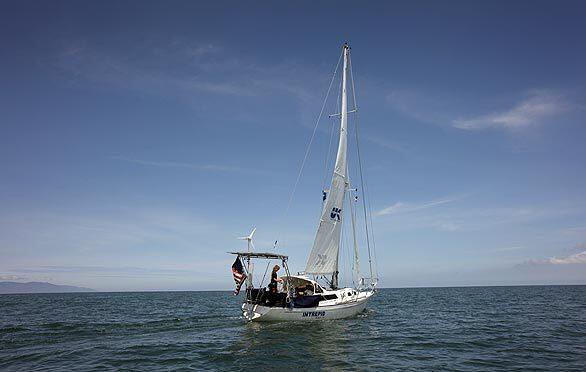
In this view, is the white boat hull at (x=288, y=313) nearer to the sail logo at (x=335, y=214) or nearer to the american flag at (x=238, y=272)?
the american flag at (x=238, y=272)

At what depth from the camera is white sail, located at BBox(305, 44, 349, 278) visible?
3281cm

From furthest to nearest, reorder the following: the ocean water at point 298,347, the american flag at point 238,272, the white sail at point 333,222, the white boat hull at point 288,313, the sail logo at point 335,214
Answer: the sail logo at point 335,214 → the white sail at point 333,222 → the white boat hull at point 288,313 → the american flag at point 238,272 → the ocean water at point 298,347

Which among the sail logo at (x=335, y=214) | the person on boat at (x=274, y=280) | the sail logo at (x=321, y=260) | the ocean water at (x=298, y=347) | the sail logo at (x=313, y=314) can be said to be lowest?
the ocean water at (x=298, y=347)

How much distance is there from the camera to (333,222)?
111 feet

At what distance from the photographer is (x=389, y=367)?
17.6 metres

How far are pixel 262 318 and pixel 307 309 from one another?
316 cm

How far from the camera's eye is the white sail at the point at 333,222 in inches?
1292

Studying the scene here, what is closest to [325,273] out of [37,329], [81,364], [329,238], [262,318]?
[329,238]

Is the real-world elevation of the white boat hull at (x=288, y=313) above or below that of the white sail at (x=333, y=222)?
below

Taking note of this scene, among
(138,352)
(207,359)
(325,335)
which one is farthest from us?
(325,335)

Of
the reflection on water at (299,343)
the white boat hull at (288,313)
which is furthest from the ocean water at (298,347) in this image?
the white boat hull at (288,313)

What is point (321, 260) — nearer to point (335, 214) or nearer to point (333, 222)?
point (333, 222)

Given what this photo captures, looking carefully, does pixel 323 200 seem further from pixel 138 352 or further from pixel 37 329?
pixel 37 329

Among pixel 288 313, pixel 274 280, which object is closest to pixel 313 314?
pixel 288 313
